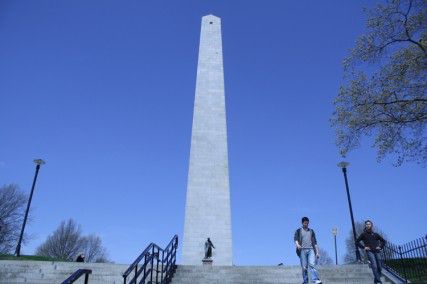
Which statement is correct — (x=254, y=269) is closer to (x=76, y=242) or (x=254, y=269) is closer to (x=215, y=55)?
(x=215, y=55)

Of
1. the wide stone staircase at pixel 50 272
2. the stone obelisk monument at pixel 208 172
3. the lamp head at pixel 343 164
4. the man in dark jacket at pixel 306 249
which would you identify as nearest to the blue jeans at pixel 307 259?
the man in dark jacket at pixel 306 249

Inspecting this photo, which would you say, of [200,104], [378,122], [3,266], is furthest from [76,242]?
[378,122]

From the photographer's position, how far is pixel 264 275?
450 inches

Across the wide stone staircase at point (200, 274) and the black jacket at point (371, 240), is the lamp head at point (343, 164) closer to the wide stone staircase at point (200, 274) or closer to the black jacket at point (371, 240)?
the wide stone staircase at point (200, 274)

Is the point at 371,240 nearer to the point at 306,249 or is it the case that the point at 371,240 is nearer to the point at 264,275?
the point at 306,249

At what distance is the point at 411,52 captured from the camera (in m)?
14.2

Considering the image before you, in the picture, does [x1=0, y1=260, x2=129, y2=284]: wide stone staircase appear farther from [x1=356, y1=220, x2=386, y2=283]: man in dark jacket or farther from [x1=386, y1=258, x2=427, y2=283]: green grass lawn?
[x1=386, y1=258, x2=427, y2=283]: green grass lawn

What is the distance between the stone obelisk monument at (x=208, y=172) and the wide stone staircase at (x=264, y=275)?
6.92m

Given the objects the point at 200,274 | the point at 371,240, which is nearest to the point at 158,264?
the point at 200,274

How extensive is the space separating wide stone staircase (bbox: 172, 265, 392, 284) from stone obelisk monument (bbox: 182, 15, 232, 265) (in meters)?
6.92

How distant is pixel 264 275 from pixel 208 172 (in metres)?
9.66

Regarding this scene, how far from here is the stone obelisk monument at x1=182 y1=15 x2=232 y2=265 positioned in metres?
19.0

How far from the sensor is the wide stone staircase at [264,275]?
35.1 ft

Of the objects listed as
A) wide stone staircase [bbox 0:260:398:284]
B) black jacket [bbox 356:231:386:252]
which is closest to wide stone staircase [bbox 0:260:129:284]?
wide stone staircase [bbox 0:260:398:284]
